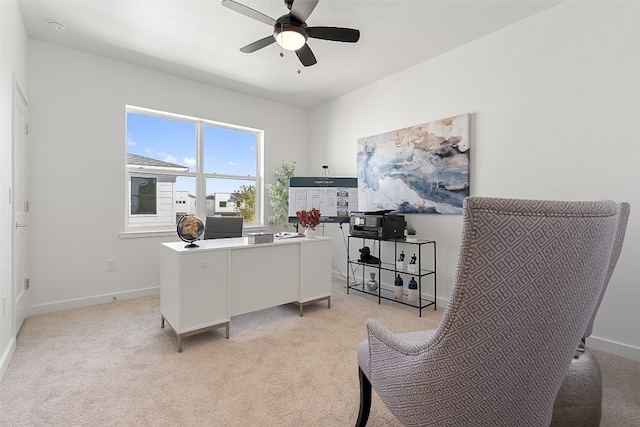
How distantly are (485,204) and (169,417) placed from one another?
5.99ft

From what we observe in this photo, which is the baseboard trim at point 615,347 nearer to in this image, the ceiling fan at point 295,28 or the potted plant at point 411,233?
the potted plant at point 411,233

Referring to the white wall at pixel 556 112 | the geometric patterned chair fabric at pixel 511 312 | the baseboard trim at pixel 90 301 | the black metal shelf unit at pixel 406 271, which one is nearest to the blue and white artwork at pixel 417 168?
the white wall at pixel 556 112

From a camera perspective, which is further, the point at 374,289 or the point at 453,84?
the point at 374,289

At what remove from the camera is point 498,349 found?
78cm

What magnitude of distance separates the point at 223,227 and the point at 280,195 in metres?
1.35

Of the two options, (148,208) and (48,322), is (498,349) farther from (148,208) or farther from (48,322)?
(148,208)

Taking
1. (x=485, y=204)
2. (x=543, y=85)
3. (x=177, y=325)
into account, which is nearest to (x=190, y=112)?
(x=177, y=325)

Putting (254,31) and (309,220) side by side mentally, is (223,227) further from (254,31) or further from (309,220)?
(254,31)

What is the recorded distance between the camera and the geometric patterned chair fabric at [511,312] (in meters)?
0.72

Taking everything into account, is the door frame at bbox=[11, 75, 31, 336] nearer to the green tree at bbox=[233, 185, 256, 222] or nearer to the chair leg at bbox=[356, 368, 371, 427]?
the green tree at bbox=[233, 185, 256, 222]

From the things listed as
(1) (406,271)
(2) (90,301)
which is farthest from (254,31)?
(2) (90,301)

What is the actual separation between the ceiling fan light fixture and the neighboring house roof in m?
2.47

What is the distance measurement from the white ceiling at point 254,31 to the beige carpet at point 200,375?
279 cm

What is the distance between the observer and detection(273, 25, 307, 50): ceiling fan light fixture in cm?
230
